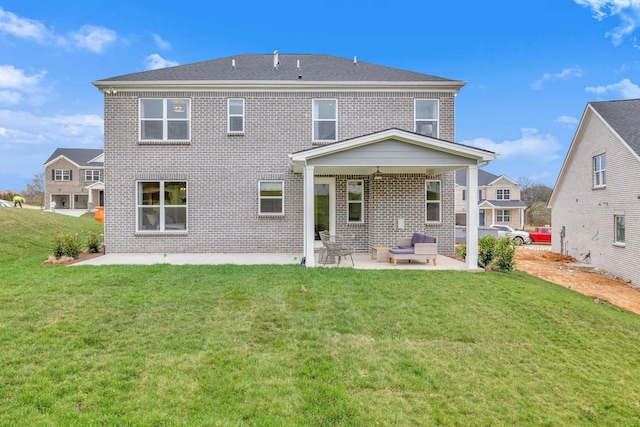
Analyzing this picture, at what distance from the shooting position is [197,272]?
8414 millimetres

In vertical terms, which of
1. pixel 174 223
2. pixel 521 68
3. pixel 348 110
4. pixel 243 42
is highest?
pixel 243 42

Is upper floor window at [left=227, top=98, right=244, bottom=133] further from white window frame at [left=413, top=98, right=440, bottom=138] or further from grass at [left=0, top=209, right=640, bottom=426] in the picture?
grass at [left=0, top=209, right=640, bottom=426]

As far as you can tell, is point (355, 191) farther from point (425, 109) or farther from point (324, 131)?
point (425, 109)

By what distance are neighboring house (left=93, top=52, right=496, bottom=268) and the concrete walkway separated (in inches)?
33.1

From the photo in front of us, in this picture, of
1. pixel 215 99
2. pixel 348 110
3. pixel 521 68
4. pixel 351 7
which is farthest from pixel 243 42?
pixel 521 68

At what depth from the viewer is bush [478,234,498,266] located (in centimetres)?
981

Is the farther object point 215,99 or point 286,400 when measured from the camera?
point 215,99

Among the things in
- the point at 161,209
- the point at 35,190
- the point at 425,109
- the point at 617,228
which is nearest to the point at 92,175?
the point at 35,190

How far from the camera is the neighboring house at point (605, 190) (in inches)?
Result: 491

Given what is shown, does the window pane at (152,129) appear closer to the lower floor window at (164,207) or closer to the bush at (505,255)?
the lower floor window at (164,207)

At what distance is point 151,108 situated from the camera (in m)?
12.1

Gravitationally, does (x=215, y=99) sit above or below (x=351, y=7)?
below

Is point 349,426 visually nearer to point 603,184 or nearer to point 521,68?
point 603,184

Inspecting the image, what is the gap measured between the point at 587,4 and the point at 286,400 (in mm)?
24967
